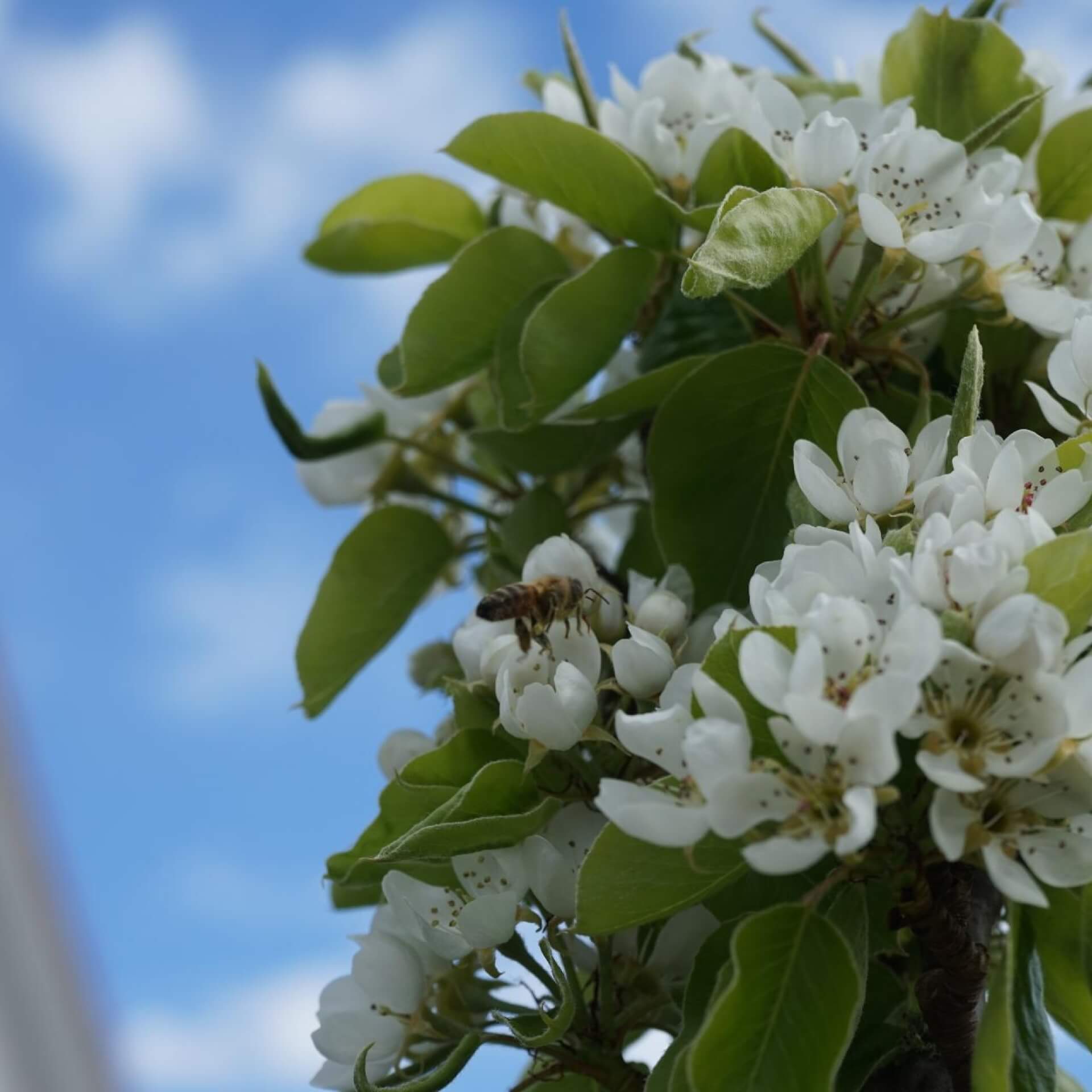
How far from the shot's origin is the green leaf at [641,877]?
45cm

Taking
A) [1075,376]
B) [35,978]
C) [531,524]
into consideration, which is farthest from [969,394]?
[35,978]

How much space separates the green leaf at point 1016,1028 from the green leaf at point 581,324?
0.31 meters

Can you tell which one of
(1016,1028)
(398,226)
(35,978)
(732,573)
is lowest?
(1016,1028)

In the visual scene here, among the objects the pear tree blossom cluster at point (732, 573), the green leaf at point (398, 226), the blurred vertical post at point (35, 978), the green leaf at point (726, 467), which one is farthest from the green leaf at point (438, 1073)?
the blurred vertical post at point (35, 978)

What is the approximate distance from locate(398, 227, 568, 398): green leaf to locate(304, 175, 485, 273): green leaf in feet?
0.47

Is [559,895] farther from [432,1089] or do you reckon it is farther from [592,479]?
[592,479]

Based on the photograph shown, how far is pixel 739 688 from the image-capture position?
1.42ft

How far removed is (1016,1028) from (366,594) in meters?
0.42

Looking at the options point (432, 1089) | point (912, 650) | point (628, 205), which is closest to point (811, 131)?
point (628, 205)

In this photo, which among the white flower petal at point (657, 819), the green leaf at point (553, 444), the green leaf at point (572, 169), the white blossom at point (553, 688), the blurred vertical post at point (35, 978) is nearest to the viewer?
the white flower petal at point (657, 819)

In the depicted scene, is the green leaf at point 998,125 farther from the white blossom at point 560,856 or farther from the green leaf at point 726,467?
the white blossom at point 560,856

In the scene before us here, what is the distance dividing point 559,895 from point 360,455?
38cm

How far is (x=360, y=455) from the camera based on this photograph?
841mm

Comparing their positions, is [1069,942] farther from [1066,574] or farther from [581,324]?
[581,324]
